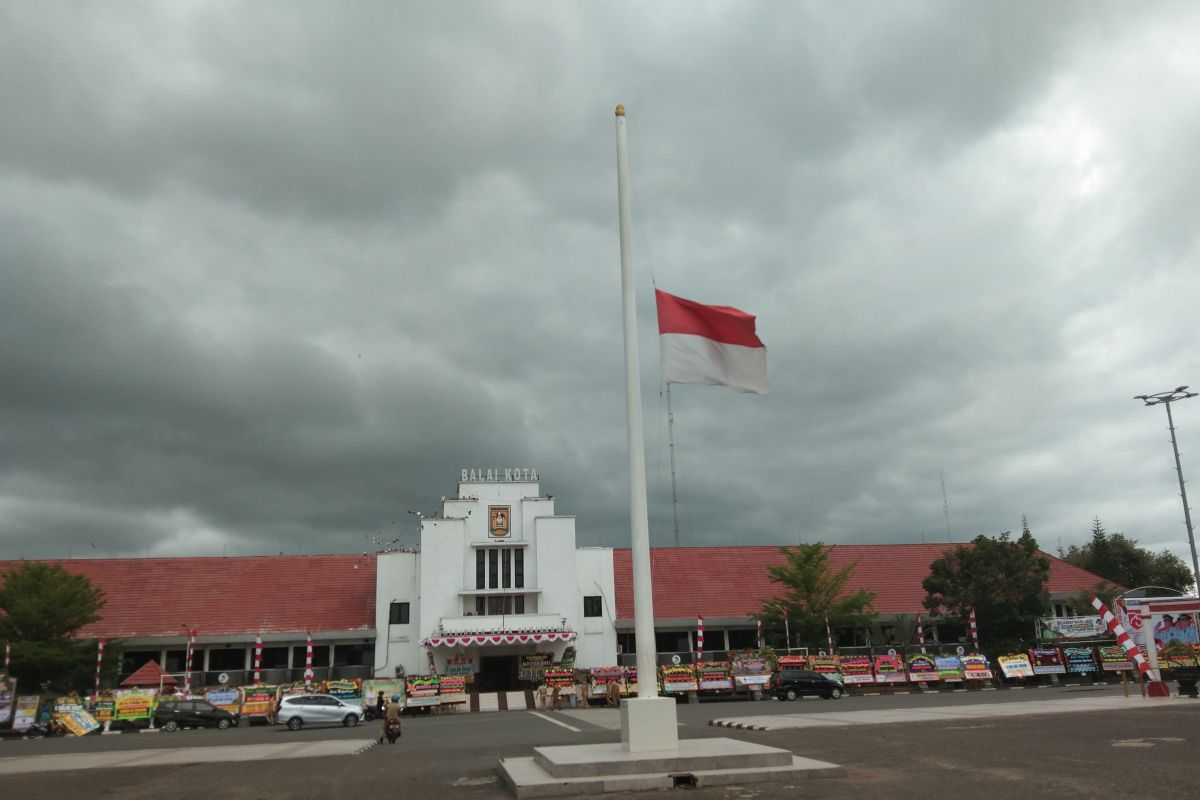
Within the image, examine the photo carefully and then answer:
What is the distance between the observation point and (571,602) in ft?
148

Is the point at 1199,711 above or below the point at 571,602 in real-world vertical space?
below

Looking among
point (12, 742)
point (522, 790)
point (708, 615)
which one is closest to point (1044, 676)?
point (708, 615)

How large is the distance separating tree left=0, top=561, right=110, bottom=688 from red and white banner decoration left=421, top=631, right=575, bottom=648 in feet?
46.3

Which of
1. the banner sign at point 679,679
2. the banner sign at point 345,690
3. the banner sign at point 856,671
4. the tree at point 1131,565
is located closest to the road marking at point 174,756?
the banner sign at point 345,690

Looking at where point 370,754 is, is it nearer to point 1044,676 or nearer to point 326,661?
point 326,661

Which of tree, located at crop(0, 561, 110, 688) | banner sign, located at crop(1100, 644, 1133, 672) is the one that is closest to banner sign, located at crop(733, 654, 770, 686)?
banner sign, located at crop(1100, 644, 1133, 672)

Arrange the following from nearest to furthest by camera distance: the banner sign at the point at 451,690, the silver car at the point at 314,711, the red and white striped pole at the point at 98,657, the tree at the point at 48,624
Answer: the silver car at the point at 314,711, the tree at the point at 48,624, the red and white striped pole at the point at 98,657, the banner sign at the point at 451,690

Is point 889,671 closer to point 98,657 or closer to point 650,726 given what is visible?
point 650,726

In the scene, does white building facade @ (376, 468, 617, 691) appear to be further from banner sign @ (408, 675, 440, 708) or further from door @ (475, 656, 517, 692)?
banner sign @ (408, 675, 440, 708)

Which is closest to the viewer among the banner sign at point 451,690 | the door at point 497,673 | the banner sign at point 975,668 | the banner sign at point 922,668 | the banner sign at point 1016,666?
the banner sign at point 451,690

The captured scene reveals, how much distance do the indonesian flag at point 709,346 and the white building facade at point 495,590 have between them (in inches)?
1215

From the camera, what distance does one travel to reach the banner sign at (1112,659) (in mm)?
38562

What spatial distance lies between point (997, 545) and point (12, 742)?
137ft

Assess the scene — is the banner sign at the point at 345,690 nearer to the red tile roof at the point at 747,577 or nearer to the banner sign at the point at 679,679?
the banner sign at the point at 679,679
